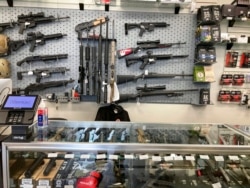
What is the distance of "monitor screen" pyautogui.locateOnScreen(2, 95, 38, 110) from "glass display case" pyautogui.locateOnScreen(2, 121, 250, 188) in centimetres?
16

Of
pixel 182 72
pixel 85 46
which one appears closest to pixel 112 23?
pixel 85 46

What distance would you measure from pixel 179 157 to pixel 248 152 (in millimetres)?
356

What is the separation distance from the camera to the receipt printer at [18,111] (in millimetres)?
1190

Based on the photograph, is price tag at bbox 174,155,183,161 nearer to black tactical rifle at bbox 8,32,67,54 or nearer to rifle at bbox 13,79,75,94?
rifle at bbox 13,79,75,94

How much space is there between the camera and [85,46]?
9.86 ft

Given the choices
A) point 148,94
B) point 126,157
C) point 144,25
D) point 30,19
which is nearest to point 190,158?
point 126,157

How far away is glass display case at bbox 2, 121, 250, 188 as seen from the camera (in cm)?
124

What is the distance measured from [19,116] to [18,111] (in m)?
0.03

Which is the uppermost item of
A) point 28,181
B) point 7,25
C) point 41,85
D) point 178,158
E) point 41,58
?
point 7,25

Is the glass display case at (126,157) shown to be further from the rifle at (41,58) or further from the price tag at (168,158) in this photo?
the rifle at (41,58)

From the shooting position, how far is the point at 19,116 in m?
1.21

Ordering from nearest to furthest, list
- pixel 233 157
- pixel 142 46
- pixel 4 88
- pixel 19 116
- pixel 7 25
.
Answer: pixel 19 116 → pixel 233 157 → pixel 4 88 → pixel 7 25 → pixel 142 46

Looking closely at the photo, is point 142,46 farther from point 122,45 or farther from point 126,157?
point 126,157

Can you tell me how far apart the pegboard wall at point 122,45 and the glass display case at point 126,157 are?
141 centimetres
